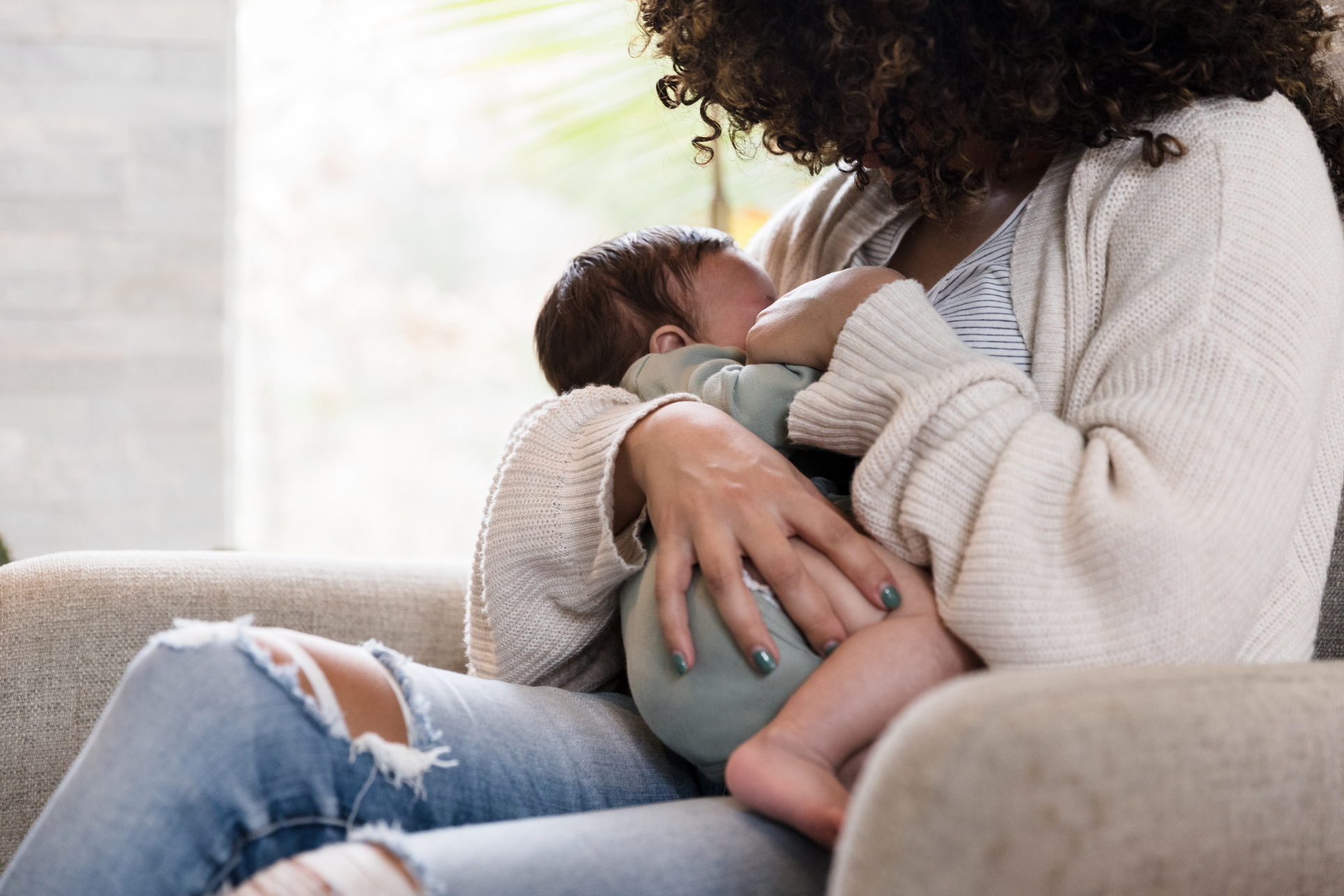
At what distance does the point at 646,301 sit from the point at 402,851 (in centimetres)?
69

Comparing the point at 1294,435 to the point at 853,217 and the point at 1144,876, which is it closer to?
the point at 1144,876

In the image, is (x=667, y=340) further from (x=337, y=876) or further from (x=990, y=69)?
(x=337, y=876)

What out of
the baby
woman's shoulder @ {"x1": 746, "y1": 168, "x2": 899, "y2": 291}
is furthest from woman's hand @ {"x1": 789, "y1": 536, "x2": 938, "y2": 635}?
woman's shoulder @ {"x1": 746, "y1": 168, "x2": 899, "y2": 291}

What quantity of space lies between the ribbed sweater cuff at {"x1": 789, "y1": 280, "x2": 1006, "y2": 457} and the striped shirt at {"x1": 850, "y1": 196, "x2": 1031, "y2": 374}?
84 millimetres

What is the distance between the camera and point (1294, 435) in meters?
0.72

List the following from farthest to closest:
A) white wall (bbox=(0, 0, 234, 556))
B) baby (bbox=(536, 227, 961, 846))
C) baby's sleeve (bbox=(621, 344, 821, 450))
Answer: white wall (bbox=(0, 0, 234, 556))
baby's sleeve (bbox=(621, 344, 821, 450))
baby (bbox=(536, 227, 961, 846))

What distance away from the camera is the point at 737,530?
83 centimetres

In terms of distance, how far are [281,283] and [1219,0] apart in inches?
104

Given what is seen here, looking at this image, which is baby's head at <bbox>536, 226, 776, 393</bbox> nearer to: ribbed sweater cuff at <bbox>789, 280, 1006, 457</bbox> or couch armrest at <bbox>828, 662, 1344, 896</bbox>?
ribbed sweater cuff at <bbox>789, 280, 1006, 457</bbox>

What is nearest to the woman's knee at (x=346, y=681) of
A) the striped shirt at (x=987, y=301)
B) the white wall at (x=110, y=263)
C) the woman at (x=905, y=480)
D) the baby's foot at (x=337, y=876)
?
the woman at (x=905, y=480)

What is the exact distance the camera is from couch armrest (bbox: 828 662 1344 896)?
0.47 m

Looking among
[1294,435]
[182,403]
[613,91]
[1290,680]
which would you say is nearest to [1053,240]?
[1294,435]

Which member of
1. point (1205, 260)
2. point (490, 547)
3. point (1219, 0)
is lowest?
point (490, 547)

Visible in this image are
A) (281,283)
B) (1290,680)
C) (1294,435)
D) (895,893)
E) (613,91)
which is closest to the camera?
(895,893)
